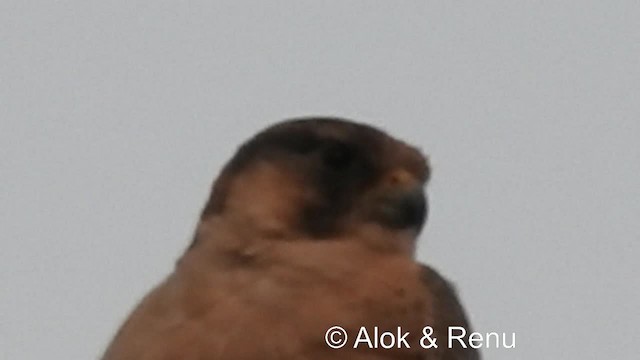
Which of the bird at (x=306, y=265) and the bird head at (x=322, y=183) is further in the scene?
the bird head at (x=322, y=183)

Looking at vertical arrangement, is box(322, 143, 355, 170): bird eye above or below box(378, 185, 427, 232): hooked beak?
above

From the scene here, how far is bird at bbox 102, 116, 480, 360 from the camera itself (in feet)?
6.79

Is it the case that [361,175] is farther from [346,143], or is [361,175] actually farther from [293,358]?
[293,358]

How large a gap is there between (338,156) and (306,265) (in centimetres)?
31

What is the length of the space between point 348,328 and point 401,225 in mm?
317

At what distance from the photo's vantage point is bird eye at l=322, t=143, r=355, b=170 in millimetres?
2404

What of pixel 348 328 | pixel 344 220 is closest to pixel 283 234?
pixel 344 220

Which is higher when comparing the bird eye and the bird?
the bird eye

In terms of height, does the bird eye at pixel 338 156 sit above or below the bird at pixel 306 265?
above

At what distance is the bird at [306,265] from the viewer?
2.07m

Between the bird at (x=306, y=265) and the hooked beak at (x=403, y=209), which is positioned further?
the hooked beak at (x=403, y=209)

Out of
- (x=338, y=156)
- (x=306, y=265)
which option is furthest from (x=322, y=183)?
(x=306, y=265)

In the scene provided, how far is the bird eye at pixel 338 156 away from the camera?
240 centimetres

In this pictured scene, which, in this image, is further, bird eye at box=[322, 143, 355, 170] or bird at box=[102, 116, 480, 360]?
bird eye at box=[322, 143, 355, 170]
